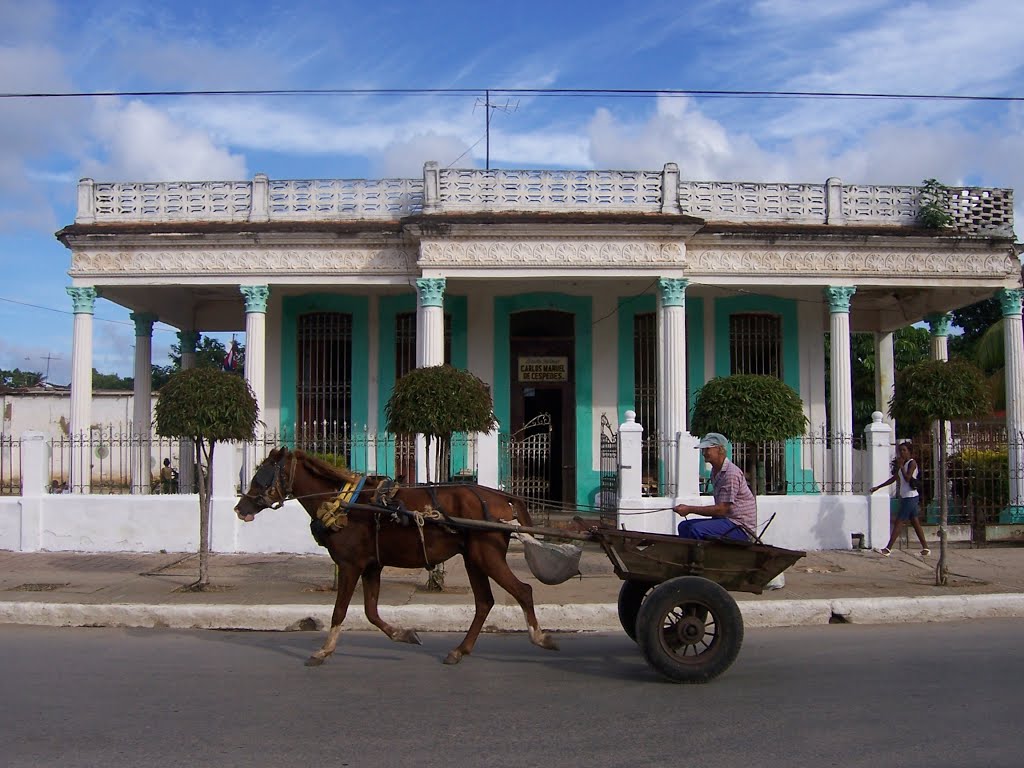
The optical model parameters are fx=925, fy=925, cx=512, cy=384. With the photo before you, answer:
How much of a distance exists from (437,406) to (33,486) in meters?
6.89

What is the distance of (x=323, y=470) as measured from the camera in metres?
7.08

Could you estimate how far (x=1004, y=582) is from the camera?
36.1 feet

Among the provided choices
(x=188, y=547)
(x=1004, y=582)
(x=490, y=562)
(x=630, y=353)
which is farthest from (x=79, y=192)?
(x=1004, y=582)

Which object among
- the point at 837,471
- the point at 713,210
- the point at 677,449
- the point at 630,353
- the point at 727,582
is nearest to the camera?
the point at 727,582

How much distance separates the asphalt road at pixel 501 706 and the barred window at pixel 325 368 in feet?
34.5

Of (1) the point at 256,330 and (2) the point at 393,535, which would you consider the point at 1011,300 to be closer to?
(1) the point at 256,330

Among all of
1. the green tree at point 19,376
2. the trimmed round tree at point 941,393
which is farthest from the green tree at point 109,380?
the trimmed round tree at point 941,393

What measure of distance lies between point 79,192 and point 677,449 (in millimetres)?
11266

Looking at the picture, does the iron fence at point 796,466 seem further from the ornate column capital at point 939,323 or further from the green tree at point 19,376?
the green tree at point 19,376

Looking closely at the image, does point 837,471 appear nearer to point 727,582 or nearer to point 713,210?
point 713,210

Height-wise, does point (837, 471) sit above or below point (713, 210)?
below

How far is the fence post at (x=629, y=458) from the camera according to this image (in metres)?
12.9

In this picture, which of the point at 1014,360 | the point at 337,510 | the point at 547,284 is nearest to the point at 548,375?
the point at 547,284

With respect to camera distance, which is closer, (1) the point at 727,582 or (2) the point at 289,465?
(1) the point at 727,582
